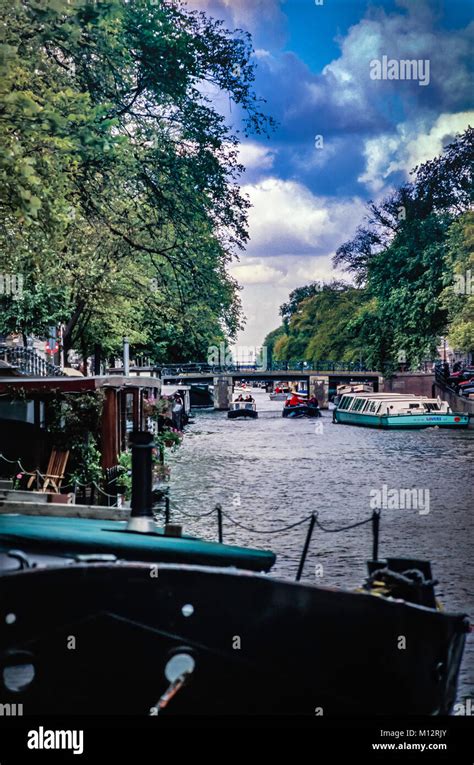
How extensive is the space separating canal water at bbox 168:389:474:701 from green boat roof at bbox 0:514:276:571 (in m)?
1.64

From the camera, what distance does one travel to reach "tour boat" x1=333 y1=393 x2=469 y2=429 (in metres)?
50.7

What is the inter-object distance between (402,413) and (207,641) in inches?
1801

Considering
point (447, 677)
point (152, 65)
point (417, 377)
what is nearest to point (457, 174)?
point (417, 377)

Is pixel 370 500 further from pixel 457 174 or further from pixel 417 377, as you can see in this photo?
pixel 417 377

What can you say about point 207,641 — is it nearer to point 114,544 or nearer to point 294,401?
point 114,544

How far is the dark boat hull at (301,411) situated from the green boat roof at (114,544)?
59.7 m

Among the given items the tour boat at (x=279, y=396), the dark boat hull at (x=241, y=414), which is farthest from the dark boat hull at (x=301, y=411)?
the tour boat at (x=279, y=396)

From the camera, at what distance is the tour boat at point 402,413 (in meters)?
50.7

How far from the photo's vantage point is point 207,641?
7.00 m

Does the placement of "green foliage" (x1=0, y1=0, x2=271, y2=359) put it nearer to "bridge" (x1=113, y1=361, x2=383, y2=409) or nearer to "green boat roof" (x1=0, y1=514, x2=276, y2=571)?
"green boat roof" (x1=0, y1=514, x2=276, y2=571)

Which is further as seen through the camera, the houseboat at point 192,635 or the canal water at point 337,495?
the canal water at point 337,495

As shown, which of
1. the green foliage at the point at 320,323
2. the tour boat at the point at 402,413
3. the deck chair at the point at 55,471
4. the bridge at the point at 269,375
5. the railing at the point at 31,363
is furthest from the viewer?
the green foliage at the point at 320,323

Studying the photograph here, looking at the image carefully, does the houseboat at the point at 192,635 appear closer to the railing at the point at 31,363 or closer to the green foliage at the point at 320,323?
the railing at the point at 31,363

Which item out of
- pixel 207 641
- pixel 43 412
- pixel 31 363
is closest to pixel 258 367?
pixel 31 363
